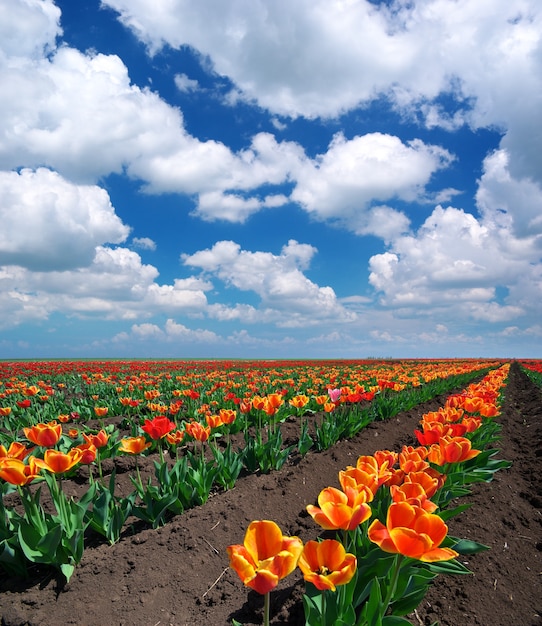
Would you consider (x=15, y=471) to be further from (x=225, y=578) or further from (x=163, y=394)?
(x=163, y=394)

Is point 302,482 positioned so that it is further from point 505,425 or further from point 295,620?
point 505,425

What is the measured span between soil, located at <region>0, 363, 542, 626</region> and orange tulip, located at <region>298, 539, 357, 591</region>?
4.74 ft

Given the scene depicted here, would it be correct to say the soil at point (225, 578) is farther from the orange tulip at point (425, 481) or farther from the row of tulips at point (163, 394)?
the row of tulips at point (163, 394)

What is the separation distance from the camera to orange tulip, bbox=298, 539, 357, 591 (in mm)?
1467

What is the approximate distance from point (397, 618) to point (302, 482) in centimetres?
325

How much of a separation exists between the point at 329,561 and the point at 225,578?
7.29ft

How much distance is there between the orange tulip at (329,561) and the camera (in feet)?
4.81

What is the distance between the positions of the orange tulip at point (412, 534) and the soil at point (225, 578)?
1.44 m

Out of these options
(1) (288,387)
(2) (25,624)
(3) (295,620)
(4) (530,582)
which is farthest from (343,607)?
(1) (288,387)

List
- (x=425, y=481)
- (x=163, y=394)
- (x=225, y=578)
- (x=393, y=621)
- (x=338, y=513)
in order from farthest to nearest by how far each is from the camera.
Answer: (x=163, y=394), (x=225, y=578), (x=425, y=481), (x=393, y=621), (x=338, y=513)


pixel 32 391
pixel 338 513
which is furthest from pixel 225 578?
pixel 32 391

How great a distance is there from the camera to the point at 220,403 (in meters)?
9.43

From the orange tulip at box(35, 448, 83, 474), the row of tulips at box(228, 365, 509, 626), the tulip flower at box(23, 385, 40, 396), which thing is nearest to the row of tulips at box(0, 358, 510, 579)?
the orange tulip at box(35, 448, 83, 474)

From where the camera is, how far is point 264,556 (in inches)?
58.7
